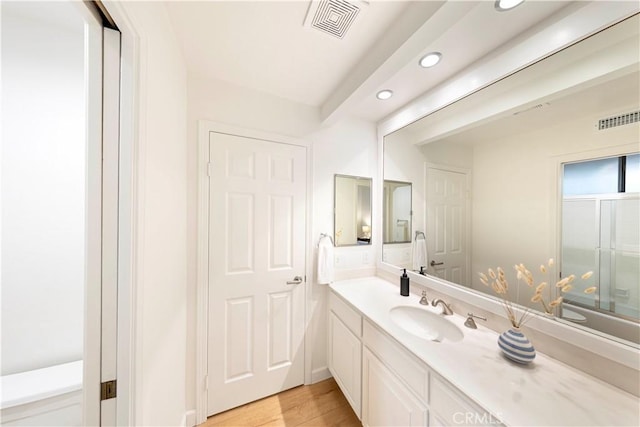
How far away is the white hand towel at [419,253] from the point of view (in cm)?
161

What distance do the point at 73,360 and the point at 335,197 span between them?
6.06 ft

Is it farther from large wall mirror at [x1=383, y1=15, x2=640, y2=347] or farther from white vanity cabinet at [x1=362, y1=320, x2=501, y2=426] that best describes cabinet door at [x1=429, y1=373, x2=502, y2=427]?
large wall mirror at [x1=383, y1=15, x2=640, y2=347]

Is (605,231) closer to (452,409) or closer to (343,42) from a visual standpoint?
(452,409)

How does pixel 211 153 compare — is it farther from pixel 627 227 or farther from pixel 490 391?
pixel 627 227

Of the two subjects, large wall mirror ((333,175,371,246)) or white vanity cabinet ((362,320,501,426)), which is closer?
white vanity cabinet ((362,320,501,426))

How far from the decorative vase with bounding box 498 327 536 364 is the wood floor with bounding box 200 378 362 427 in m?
1.21

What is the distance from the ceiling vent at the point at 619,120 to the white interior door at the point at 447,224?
1.84 feet

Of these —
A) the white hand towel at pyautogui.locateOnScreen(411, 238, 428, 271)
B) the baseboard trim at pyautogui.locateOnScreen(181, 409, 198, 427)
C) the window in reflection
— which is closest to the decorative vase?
the window in reflection

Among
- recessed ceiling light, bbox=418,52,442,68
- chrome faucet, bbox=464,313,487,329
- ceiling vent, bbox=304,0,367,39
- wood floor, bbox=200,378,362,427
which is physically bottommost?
wood floor, bbox=200,378,362,427

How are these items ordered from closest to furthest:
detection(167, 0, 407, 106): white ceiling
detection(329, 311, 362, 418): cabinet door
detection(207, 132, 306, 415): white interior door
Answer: detection(167, 0, 407, 106): white ceiling, detection(329, 311, 362, 418): cabinet door, detection(207, 132, 306, 415): white interior door

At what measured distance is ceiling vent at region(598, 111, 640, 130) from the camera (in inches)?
29.6

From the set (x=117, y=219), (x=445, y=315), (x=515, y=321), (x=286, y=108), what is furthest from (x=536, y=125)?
(x=117, y=219)

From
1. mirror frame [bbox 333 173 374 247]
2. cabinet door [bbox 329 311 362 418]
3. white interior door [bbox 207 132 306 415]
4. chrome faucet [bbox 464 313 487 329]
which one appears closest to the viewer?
chrome faucet [bbox 464 313 487 329]
